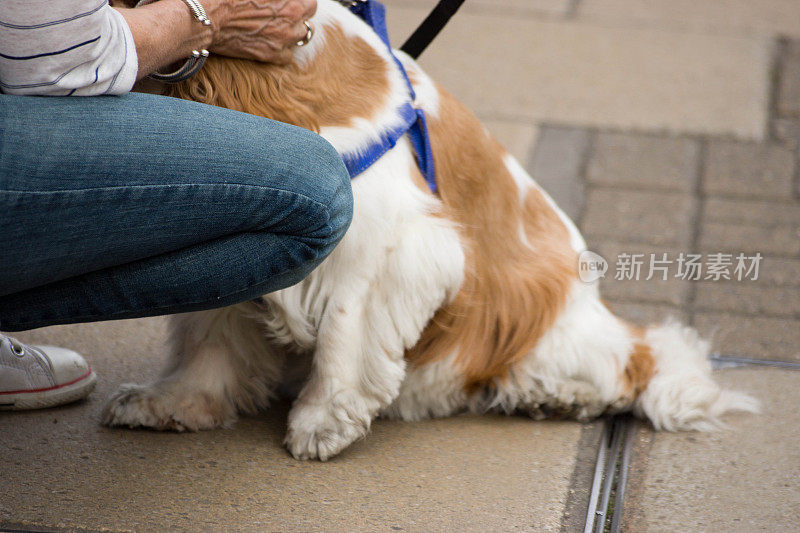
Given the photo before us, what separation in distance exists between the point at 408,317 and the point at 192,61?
0.80 meters

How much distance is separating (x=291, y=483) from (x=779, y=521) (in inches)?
44.2

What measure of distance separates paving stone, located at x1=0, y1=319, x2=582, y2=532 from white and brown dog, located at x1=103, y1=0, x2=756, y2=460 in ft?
0.23

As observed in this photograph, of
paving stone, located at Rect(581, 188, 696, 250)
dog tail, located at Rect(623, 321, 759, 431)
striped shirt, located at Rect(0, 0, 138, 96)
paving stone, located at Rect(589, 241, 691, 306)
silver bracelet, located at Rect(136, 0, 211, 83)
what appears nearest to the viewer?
striped shirt, located at Rect(0, 0, 138, 96)

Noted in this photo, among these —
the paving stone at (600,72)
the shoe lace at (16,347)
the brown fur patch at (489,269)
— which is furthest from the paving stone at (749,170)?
the shoe lace at (16,347)

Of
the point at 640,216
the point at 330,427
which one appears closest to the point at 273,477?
the point at 330,427

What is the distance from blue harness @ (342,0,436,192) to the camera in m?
2.24

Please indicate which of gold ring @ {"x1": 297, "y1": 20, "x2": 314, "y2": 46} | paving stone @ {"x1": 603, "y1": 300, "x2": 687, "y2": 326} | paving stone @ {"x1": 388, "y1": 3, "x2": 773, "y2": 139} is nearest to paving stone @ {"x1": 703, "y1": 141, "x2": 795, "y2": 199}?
paving stone @ {"x1": 388, "y1": 3, "x2": 773, "y2": 139}

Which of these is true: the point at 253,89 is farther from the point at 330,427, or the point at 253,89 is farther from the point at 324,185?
the point at 330,427

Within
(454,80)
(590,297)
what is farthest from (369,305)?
(454,80)

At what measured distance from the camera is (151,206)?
1864mm

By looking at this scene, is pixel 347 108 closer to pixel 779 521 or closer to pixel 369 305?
pixel 369 305

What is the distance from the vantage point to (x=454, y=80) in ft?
17.1

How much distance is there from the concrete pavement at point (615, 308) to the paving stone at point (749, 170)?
1 centimetres

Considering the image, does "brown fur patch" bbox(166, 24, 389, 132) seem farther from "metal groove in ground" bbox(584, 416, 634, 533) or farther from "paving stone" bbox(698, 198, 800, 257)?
"paving stone" bbox(698, 198, 800, 257)
